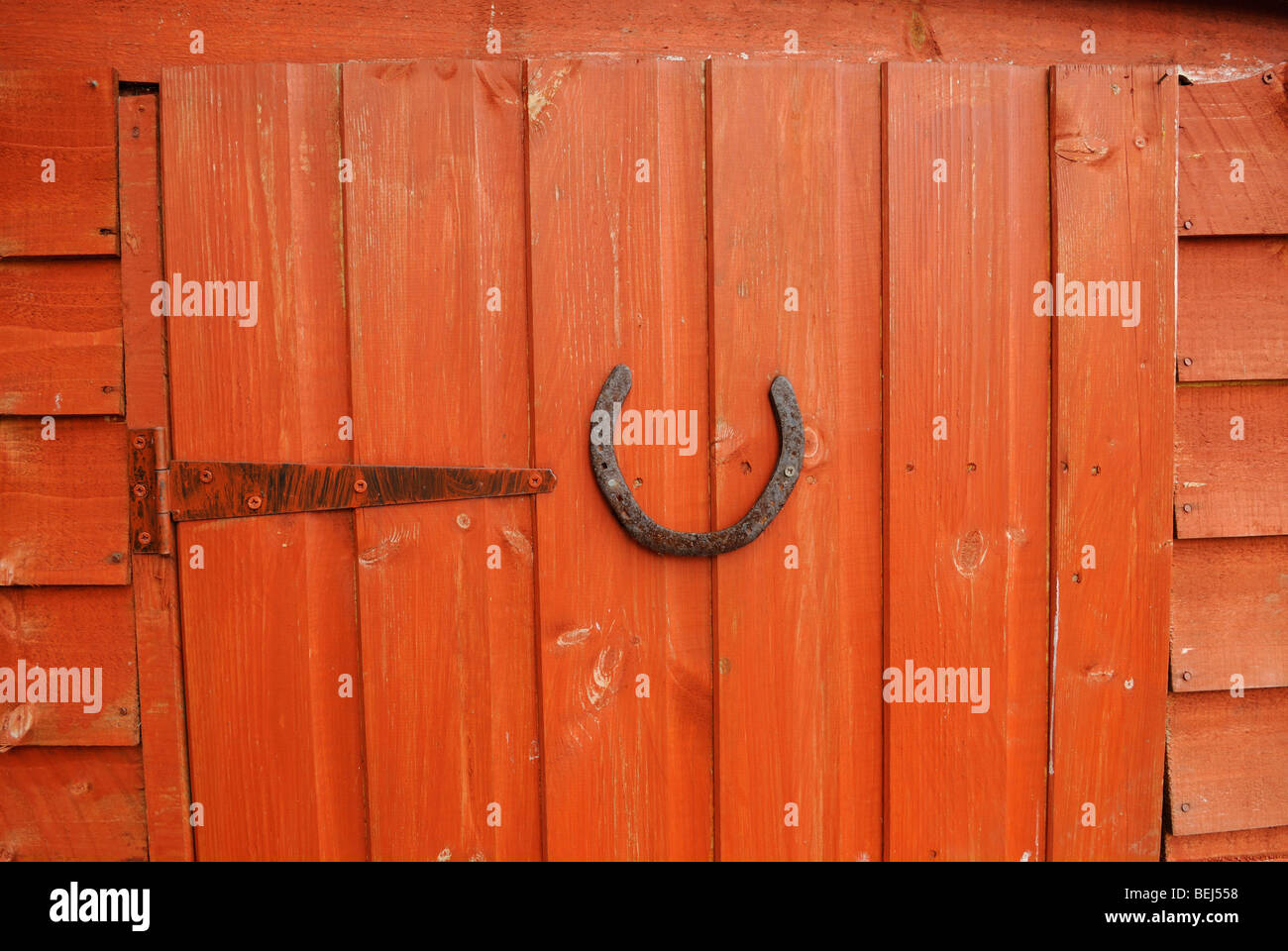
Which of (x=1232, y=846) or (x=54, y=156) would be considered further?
(x=1232, y=846)

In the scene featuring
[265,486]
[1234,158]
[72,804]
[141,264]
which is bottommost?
[72,804]

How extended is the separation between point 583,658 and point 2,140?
108cm

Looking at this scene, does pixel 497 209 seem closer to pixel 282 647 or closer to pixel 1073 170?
pixel 282 647

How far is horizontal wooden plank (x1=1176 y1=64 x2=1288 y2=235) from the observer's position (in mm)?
1018

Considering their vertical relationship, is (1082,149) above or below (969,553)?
above

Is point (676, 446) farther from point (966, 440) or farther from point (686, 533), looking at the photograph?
point (966, 440)

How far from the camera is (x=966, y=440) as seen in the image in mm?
1017

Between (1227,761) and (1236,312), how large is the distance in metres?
0.67

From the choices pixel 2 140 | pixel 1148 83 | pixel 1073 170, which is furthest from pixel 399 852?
pixel 1148 83

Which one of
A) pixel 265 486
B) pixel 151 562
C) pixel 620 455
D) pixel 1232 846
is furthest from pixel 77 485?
pixel 1232 846

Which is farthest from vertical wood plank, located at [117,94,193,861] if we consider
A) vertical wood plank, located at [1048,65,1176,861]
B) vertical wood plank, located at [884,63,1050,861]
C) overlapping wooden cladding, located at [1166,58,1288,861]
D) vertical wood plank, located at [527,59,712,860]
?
overlapping wooden cladding, located at [1166,58,1288,861]

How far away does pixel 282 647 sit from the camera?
101 centimetres

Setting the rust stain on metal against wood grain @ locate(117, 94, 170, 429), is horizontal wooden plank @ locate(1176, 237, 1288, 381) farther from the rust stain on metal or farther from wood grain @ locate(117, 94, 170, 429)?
wood grain @ locate(117, 94, 170, 429)

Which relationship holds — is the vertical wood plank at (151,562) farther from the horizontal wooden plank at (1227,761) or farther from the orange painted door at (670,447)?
the horizontal wooden plank at (1227,761)
